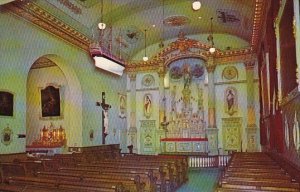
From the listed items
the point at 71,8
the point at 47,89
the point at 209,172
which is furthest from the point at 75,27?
the point at 209,172

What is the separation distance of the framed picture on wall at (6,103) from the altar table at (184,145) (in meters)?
7.83

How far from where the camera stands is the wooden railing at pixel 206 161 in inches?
491

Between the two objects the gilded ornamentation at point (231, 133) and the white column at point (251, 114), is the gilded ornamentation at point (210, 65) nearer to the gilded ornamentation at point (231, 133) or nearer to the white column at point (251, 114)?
the white column at point (251, 114)

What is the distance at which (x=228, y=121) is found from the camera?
14133 mm

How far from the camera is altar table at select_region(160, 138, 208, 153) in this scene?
1394cm

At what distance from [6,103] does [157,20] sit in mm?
7377

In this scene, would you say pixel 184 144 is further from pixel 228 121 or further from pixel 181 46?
pixel 181 46

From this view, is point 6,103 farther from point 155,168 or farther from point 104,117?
point 104,117

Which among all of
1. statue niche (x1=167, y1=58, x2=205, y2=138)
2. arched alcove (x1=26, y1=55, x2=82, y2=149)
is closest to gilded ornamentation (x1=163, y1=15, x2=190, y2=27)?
statue niche (x1=167, y1=58, x2=205, y2=138)

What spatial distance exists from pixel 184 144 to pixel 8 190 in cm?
1041

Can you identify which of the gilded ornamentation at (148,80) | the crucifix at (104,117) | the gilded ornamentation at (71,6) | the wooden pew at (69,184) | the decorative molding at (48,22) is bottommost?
the wooden pew at (69,184)

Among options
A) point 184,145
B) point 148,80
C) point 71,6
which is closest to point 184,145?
point 184,145

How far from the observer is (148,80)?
1584cm

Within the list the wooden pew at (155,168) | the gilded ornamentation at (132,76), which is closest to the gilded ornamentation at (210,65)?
the gilded ornamentation at (132,76)
